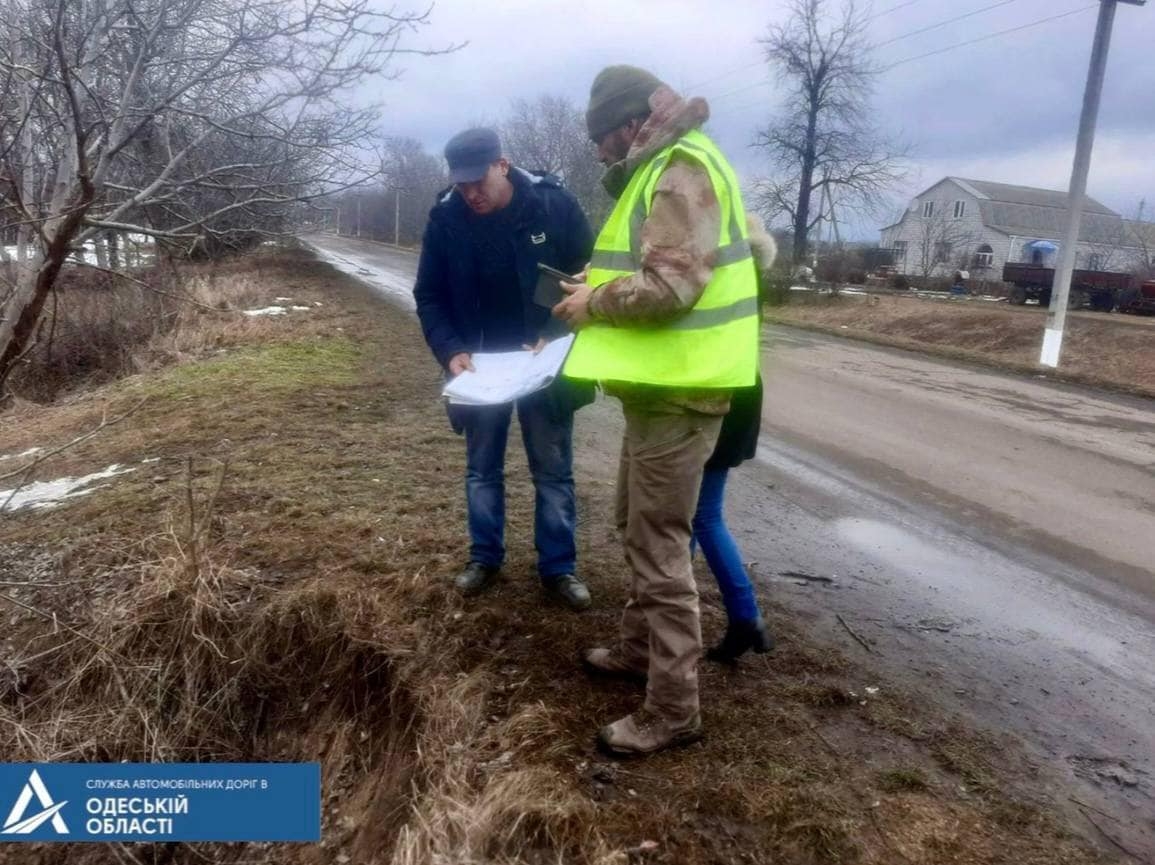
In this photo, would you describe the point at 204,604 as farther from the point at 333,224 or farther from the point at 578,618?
the point at 333,224

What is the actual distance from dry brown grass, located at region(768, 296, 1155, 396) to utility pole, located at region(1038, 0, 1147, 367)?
535mm

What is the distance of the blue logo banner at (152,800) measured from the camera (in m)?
3.04

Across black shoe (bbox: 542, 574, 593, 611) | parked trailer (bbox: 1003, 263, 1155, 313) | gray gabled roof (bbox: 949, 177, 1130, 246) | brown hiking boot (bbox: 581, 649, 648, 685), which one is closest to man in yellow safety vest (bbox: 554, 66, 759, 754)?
brown hiking boot (bbox: 581, 649, 648, 685)

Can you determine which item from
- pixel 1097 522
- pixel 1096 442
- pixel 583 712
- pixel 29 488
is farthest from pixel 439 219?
pixel 1096 442

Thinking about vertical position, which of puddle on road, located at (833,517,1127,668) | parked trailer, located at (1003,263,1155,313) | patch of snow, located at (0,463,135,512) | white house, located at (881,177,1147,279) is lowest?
patch of snow, located at (0,463,135,512)

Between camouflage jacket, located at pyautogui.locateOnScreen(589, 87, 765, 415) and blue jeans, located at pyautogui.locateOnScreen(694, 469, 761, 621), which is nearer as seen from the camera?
camouflage jacket, located at pyautogui.locateOnScreen(589, 87, 765, 415)

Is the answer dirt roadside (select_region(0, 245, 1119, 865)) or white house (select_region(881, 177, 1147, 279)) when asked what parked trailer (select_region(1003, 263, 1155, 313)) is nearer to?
white house (select_region(881, 177, 1147, 279))

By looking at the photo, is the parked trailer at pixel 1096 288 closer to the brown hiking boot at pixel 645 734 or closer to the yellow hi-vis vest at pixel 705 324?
the yellow hi-vis vest at pixel 705 324

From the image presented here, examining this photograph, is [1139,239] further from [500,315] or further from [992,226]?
[500,315]

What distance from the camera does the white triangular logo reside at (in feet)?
10.2

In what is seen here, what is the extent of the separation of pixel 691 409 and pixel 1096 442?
6.96m

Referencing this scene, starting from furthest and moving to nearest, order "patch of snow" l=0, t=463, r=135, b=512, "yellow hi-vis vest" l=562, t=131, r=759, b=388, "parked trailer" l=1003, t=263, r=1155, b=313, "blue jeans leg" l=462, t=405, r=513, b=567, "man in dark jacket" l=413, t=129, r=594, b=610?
"parked trailer" l=1003, t=263, r=1155, b=313, "patch of snow" l=0, t=463, r=135, b=512, "blue jeans leg" l=462, t=405, r=513, b=567, "man in dark jacket" l=413, t=129, r=594, b=610, "yellow hi-vis vest" l=562, t=131, r=759, b=388

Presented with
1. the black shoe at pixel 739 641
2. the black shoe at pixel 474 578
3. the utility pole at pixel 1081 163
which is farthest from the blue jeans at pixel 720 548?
the utility pole at pixel 1081 163

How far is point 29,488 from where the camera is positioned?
592cm
